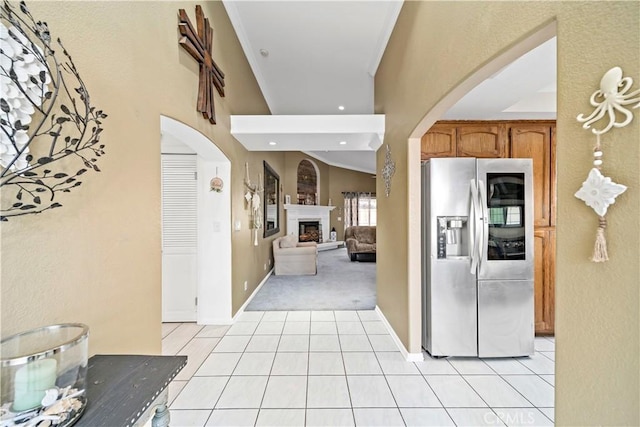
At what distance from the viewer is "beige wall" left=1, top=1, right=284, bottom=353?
2.98 feet

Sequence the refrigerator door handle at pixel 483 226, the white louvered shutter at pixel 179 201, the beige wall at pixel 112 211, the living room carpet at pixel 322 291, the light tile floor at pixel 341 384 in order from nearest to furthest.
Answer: the beige wall at pixel 112 211
the light tile floor at pixel 341 384
the refrigerator door handle at pixel 483 226
the white louvered shutter at pixel 179 201
the living room carpet at pixel 322 291

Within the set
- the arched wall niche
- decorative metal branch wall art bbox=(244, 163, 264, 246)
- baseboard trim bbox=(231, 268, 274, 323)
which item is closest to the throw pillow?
baseboard trim bbox=(231, 268, 274, 323)

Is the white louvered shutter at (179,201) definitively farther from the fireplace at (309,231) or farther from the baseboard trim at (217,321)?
the fireplace at (309,231)

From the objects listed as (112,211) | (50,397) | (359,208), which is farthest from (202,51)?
(359,208)

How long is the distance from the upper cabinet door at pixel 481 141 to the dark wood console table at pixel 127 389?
2943mm

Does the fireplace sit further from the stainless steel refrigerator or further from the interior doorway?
the stainless steel refrigerator

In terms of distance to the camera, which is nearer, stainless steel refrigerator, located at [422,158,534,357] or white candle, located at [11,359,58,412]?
white candle, located at [11,359,58,412]

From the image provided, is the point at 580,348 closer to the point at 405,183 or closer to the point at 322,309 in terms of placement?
the point at 405,183

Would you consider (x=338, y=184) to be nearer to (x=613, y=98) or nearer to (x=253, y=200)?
(x=253, y=200)

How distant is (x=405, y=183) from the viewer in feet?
7.91

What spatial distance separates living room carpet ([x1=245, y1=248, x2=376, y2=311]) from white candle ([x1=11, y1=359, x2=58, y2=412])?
10.1ft

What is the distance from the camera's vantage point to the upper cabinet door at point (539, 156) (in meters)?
2.63

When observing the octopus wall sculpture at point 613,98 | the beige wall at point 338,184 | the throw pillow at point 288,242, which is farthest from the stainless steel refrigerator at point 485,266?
the beige wall at point 338,184

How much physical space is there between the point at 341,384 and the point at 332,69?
397 centimetres
